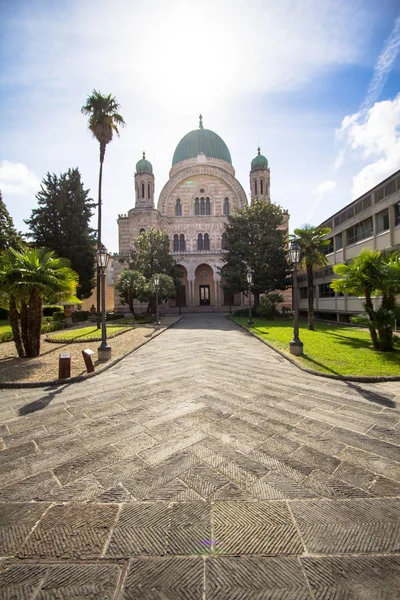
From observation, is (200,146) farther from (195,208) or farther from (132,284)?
(132,284)

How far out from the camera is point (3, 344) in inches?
541

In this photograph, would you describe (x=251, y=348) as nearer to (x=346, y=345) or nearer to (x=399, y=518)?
(x=346, y=345)

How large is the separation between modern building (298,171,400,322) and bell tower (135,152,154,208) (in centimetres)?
2562

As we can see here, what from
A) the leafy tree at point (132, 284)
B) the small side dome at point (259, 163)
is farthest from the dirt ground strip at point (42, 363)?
the small side dome at point (259, 163)

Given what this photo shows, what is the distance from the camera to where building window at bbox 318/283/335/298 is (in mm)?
25766

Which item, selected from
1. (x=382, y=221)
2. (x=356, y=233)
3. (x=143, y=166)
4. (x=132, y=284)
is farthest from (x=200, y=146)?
(x=382, y=221)

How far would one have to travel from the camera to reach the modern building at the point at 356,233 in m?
17.4

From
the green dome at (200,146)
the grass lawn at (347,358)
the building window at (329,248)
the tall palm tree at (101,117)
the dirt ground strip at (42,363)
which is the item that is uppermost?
the green dome at (200,146)

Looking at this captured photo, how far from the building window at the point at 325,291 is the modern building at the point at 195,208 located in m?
14.6

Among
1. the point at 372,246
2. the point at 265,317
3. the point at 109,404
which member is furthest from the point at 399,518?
the point at 265,317

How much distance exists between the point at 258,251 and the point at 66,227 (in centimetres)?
2155

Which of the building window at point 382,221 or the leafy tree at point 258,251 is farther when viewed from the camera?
the leafy tree at point 258,251

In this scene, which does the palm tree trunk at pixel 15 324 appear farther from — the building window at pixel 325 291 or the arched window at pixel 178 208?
the arched window at pixel 178 208

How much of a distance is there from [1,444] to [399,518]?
471cm
